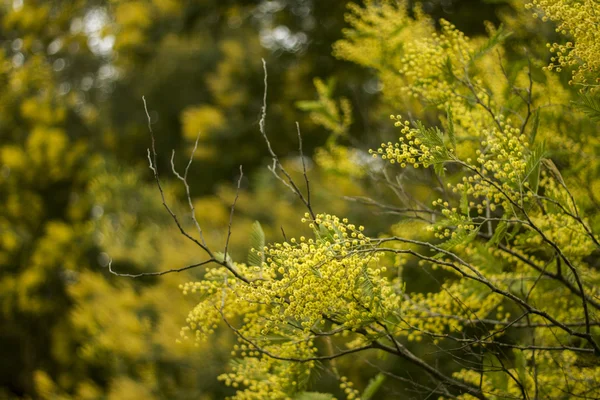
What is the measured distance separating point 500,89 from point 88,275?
7.33 meters

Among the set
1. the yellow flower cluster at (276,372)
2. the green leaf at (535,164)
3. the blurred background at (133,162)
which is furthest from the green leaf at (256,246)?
the blurred background at (133,162)

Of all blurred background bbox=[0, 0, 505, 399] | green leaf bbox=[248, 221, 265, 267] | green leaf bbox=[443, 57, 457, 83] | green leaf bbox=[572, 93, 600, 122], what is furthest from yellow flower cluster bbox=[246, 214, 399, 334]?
blurred background bbox=[0, 0, 505, 399]

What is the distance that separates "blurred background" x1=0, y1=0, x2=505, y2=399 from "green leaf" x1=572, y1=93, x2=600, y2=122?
4.15 m

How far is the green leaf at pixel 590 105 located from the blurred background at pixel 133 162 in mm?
4154

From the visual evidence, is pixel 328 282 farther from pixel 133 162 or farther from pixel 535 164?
pixel 133 162

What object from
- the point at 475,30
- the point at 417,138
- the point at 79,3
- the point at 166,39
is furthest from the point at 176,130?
the point at 417,138

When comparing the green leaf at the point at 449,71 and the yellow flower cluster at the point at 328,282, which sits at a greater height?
the green leaf at the point at 449,71

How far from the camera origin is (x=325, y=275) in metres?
1.70

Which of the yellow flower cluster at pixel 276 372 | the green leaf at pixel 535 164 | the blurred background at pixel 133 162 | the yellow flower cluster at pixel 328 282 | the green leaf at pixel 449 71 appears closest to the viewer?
the yellow flower cluster at pixel 328 282

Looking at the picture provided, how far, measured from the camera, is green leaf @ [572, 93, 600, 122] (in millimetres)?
1948

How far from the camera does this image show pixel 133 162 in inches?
482

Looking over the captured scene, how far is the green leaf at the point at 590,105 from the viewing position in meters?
1.95

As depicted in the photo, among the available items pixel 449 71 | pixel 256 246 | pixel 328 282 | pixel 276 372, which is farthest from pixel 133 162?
pixel 328 282

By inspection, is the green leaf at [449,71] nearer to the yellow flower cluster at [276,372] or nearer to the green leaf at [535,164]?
the green leaf at [535,164]
